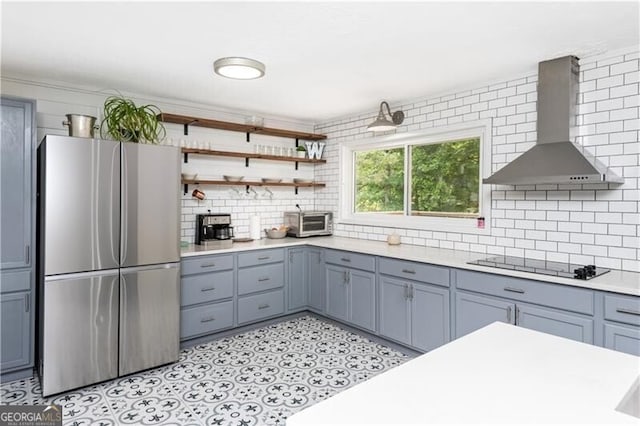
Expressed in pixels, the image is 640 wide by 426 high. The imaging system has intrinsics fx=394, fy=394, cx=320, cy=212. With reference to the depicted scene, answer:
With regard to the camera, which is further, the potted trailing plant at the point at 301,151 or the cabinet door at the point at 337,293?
the potted trailing plant at the point at 301,151

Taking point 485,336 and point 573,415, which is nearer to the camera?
point 573,415

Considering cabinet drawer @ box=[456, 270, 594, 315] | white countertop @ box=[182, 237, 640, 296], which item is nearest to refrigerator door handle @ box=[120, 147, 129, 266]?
white countertop @ box=[182, 237, 640, 296]

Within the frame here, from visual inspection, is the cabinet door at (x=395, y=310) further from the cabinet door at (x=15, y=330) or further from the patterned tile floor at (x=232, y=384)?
the cabinet door at (x=15, y=330)

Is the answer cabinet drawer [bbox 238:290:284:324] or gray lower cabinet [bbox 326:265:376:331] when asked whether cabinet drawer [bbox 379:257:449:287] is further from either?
cabinet drawer [bbox 238:290:284:324]

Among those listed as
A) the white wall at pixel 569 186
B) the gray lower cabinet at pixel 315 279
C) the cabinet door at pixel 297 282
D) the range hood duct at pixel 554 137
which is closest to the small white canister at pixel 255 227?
the cabinet door at pixel 297 282

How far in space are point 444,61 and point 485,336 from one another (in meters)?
2.20

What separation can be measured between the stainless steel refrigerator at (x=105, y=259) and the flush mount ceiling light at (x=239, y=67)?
81 cm

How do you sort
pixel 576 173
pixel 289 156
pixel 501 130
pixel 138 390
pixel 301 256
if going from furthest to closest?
pixel 289 156, pixel 301 256, pixel 501 130, pixel 138 390, pixel 576 173

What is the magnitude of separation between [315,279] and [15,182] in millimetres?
2837

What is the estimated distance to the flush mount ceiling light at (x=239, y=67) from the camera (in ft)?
9.23

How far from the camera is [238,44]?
2.66 m

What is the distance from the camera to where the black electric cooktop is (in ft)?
8.32

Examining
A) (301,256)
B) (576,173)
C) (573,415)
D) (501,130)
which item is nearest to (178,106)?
(301,256)

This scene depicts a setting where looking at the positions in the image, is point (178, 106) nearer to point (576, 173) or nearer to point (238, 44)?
point (238, 44)
